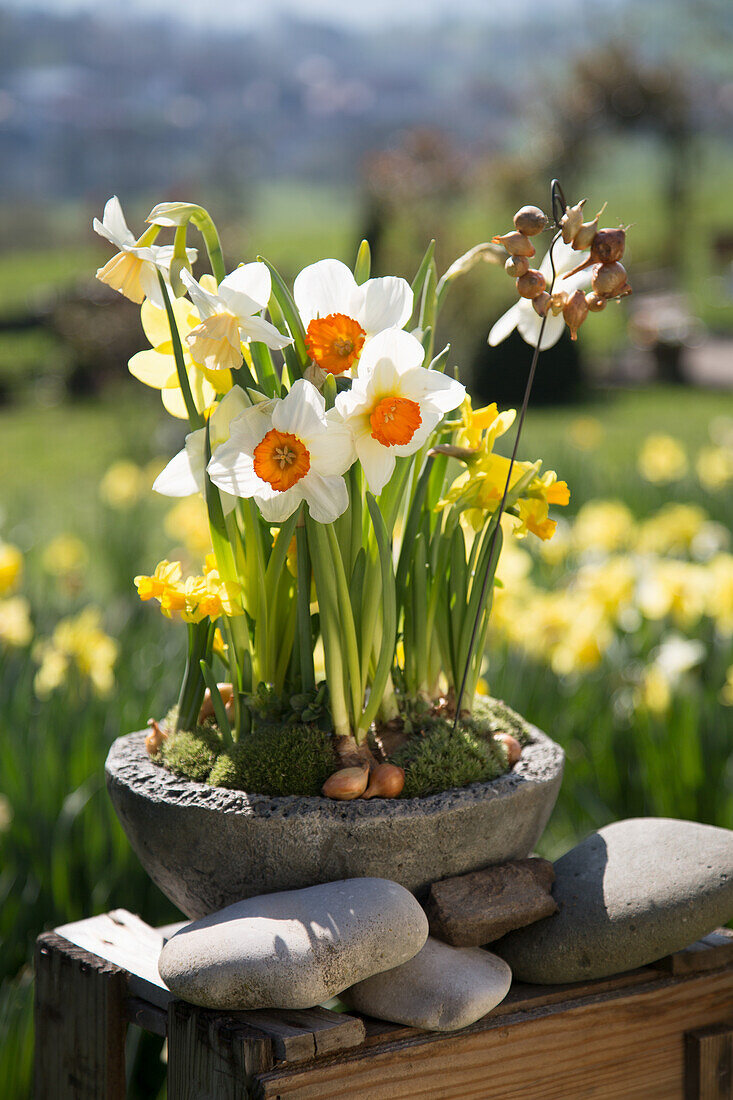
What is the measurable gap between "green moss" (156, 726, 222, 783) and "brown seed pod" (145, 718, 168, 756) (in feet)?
0.07

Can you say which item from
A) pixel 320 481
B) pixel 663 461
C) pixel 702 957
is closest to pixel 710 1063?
pixel 702 957

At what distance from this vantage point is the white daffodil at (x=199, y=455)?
91 cm

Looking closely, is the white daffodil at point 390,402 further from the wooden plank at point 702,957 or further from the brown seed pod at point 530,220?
the wooden plank at point 702,957

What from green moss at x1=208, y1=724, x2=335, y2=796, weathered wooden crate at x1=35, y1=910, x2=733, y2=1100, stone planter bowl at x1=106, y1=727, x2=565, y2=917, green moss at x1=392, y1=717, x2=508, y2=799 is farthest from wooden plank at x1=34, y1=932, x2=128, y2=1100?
green moss at x1=392, y1=717, x2=508, y2=799

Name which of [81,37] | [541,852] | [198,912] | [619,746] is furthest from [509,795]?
[81,37]

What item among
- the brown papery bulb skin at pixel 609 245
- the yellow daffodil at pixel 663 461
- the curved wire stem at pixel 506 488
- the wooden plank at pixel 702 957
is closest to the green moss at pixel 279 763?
the curved wire stem at pixel 506 488

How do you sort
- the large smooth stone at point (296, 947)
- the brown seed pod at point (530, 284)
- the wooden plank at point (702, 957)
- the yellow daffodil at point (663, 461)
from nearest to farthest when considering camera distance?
the large smooth stone at point (296, 947)
the brown seed pod at point (530, 284)
the wooden plank at point (702, 957)
the yellow daffodil at point (663, 461)

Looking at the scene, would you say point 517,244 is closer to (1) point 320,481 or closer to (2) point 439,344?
(1) point 320,481

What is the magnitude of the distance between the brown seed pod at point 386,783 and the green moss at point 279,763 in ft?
0.14

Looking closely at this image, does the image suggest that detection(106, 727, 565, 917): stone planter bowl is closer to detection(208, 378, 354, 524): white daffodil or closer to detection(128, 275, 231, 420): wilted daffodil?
detection(208, 378, 354, 524): white daffodil

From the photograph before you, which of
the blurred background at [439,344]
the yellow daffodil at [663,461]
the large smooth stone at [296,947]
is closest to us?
the large smooth stone at [296,947]

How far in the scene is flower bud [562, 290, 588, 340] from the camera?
0.86 metres

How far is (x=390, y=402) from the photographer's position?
818 millimetres

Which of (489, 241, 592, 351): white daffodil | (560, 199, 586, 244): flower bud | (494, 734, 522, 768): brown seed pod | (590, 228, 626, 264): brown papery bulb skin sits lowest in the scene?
(494, 734, 522, 768): brown seed pod
